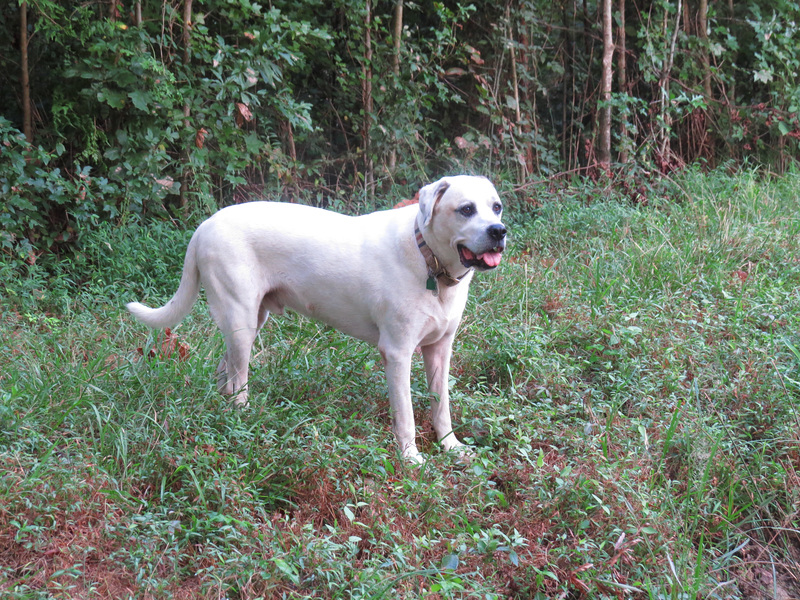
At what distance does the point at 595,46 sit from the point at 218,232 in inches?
230

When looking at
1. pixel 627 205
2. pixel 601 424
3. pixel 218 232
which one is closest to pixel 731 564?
pixel 601 424

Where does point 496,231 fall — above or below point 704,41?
below

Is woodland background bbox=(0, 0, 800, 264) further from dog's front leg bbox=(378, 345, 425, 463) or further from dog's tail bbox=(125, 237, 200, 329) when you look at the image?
dog's front leg bbox=(378, 345, 425, 463)

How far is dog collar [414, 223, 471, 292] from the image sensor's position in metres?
3.26

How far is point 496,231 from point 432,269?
1.19 feet

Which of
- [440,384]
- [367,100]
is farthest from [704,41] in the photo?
[440,384]

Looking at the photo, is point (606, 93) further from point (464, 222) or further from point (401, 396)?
point (401, 396)

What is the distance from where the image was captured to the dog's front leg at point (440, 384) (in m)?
3.52

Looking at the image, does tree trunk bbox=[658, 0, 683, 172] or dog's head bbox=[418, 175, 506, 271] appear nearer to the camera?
dog's head bbox=[418, 175, 506, 271]

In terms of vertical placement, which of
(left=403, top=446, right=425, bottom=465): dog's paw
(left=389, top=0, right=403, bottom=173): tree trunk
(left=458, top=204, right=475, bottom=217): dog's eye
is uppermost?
(left=389, top=0, right=403, bottom=173): tree trunk

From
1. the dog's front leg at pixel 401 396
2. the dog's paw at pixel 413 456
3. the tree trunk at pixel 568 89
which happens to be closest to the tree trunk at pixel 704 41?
the tree trunk at pixel 568 89

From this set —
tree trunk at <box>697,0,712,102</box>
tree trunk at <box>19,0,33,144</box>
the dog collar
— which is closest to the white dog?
the dog collar

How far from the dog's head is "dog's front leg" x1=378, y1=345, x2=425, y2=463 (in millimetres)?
488

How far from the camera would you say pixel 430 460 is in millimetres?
3188
